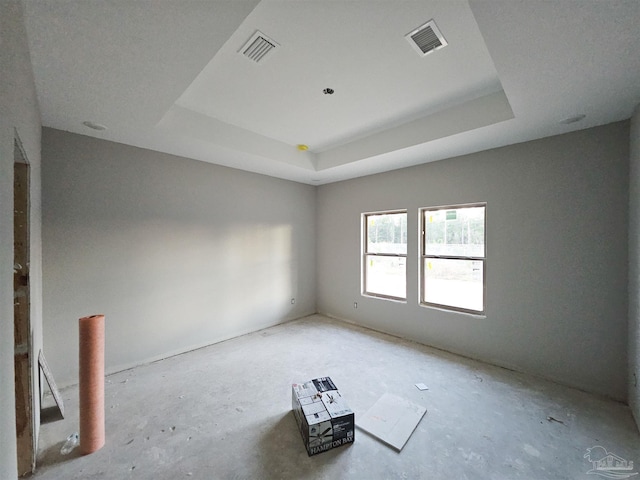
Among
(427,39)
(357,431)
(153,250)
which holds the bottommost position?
(357,431)

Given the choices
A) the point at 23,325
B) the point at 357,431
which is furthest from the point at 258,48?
the point at 357,431

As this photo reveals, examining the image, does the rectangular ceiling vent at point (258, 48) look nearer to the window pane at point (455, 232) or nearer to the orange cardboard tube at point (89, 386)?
the orange cardboard tube at point (89, 386)

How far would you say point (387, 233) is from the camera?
14.3 feet

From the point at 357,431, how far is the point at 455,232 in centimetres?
271

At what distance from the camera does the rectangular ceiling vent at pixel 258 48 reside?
177cm

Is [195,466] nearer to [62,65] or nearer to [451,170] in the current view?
[62,65]

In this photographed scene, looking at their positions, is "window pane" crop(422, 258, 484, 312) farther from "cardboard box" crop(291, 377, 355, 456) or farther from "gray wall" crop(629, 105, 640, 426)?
"cardboard box" crop(291, 377, 355, 456)

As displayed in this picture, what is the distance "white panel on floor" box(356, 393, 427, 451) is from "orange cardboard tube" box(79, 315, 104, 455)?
6.49 feet

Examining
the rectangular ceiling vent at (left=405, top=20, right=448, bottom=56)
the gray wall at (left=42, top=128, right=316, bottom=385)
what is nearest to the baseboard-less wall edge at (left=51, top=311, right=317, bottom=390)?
the gray wall at (left=42, top=128, right=316, bottom=385)

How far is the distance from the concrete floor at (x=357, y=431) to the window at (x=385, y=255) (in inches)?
48.8

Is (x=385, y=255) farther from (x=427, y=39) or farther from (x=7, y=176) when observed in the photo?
(x=7, y=176)

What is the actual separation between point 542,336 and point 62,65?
15.8 feet

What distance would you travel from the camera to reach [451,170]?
11.4 feet

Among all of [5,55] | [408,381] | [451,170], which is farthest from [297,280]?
[5,55]
